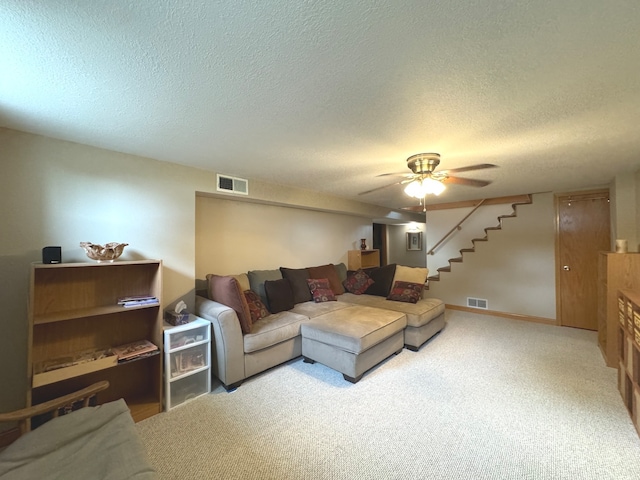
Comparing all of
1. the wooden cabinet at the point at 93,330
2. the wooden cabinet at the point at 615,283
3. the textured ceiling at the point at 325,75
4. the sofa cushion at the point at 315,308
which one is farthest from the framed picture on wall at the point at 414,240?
the wooden cabinet at the point at 93,330

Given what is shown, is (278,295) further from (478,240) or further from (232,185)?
(478,240)

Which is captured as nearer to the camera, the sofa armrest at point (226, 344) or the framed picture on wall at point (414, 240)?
the sofa armrest at point (226, 344)

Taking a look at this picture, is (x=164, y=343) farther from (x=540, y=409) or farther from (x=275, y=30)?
(x=540, y=409)

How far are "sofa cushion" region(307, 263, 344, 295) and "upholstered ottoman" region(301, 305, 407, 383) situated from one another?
1125mm

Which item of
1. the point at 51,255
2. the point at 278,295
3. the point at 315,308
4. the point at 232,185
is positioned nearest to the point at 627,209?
the point at 315,308

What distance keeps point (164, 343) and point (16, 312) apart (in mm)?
1015

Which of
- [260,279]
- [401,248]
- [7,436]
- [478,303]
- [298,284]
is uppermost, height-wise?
[401,248]

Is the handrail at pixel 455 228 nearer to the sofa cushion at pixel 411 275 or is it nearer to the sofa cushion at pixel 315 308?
the sofa cushion at pixel 411 275

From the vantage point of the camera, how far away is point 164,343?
2.21 metres

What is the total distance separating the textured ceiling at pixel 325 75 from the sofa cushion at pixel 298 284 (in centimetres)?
204

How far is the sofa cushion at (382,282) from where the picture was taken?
14.7 feet

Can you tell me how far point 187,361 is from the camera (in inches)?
93.9

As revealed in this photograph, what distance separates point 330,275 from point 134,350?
9.79 ft

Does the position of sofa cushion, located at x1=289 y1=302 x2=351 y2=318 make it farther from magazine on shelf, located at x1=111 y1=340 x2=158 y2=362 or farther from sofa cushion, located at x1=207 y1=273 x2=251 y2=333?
magazine on shelf, located at x1=111 y1=340 x2=158 y2=362
